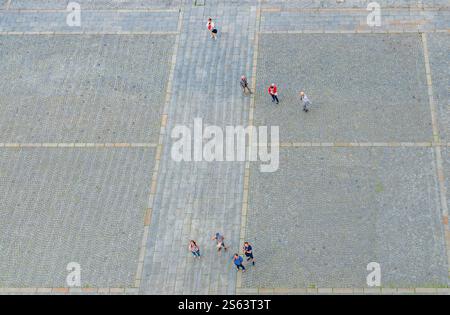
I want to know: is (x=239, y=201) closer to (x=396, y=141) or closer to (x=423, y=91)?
(x=396, y=141)

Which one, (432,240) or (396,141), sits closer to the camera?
(432,240)

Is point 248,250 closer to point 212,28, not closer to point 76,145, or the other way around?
point 76,145

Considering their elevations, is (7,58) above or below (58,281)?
above

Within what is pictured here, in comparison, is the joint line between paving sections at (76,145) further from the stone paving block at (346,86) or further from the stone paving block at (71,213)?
the stone paving block at (346,86)
